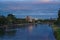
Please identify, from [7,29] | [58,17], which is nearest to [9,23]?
[7,29]

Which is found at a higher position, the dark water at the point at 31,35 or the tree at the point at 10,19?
the tree at the point at 10,19

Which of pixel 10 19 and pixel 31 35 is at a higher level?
pixel 10 19

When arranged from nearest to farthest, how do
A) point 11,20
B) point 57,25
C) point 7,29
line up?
point 57,25
point 11,20
point 7,29

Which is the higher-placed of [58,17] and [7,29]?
[58,17]

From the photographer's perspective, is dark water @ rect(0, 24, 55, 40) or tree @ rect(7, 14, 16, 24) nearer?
dark water @ rect(0, 24, 55, 40)

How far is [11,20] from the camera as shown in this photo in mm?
8875

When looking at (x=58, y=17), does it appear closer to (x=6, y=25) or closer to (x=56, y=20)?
(x=56, y=20)

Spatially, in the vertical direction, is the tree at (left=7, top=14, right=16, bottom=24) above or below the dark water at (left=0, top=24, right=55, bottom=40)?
above

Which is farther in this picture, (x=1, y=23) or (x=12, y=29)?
(x=12, y=29)

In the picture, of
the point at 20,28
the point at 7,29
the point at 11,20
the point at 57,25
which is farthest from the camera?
the point at 20,28

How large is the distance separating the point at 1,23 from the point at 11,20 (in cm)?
45

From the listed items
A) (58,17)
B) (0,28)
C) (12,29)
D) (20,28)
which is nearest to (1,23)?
(0,28)

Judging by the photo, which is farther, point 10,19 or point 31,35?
point 10,19

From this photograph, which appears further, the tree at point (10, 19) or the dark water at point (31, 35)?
the tree at point (10, 19)
